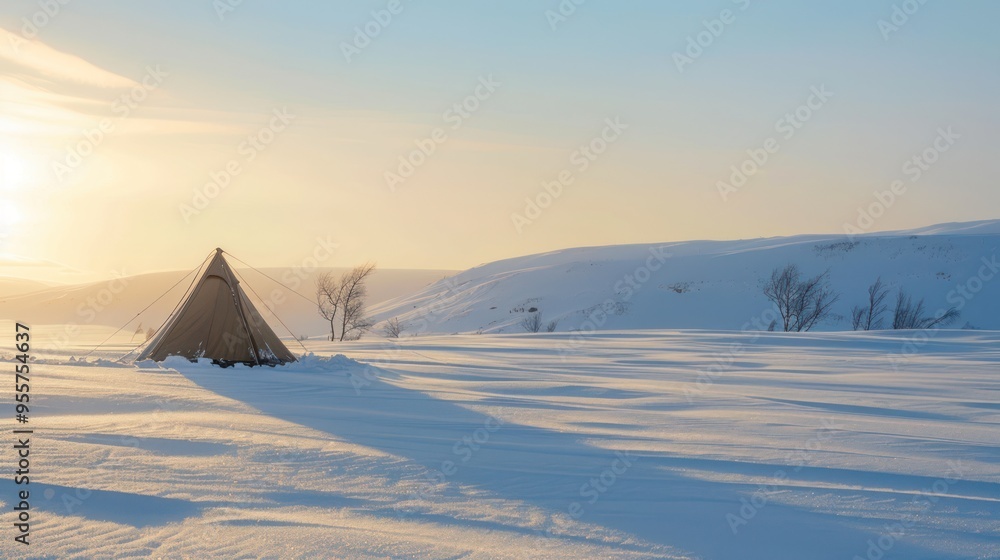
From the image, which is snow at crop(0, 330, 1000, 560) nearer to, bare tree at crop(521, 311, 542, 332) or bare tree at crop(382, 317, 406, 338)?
bare tree at crop(521, 311, 542, 332)

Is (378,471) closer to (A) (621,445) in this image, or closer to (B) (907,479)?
(A) (621,445)

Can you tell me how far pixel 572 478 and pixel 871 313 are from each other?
33169 mm

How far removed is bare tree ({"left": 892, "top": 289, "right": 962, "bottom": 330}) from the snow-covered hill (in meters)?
0.57

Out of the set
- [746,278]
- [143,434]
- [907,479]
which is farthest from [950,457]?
[746,278]

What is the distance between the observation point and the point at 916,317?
113 feet

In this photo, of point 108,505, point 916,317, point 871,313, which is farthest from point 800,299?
point 108,505

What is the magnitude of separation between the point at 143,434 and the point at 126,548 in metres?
3.05

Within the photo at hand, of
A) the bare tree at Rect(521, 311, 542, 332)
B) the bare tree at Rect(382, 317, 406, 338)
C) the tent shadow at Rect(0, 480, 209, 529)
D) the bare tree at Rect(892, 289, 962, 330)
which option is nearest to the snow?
the tent shadow at Rect(0, 480, 209, 529)

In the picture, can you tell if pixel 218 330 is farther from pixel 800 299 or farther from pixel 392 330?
pixel 800 299

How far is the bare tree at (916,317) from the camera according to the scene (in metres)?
33.0

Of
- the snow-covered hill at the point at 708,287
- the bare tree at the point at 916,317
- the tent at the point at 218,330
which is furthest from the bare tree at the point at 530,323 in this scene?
the tent at the point at 218,330

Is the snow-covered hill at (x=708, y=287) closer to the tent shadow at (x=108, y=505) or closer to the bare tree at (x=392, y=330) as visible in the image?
the bare tree at (x=392, y=330)

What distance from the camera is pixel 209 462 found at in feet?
20.0

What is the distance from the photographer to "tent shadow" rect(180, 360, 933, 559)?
4734mm
